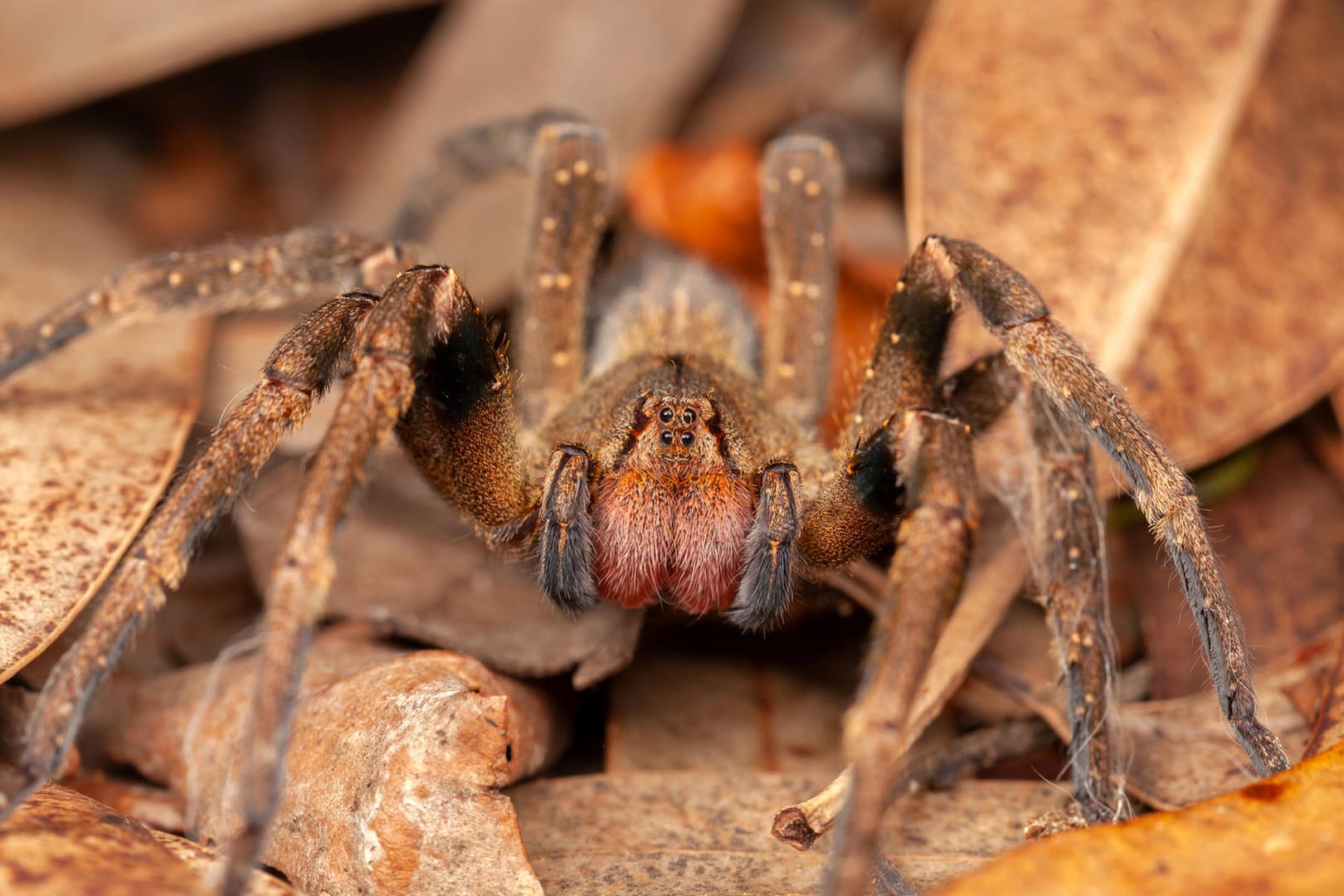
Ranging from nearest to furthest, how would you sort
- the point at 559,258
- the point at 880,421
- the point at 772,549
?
1. the point at 772,549
2. the point at 880,421
3. the point at 559,258

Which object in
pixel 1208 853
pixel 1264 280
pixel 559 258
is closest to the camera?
pixel 1208 853

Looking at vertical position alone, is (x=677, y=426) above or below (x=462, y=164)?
below

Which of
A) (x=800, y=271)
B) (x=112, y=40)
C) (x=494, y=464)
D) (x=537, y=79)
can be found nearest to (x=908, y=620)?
(x=494, y=464)

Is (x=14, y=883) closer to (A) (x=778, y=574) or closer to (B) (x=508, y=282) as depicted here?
(A) (x=778, y=574)

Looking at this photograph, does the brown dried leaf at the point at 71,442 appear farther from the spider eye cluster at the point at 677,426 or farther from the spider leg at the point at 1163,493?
the spider leg at the point at 1163,493

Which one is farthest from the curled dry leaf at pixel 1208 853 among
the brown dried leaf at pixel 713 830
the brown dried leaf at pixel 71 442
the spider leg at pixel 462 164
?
the spider leg at pixel 462 164

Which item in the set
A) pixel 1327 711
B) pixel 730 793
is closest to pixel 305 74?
pixel 730 793

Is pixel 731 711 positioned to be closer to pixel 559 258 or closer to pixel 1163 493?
pixel 1163 493
